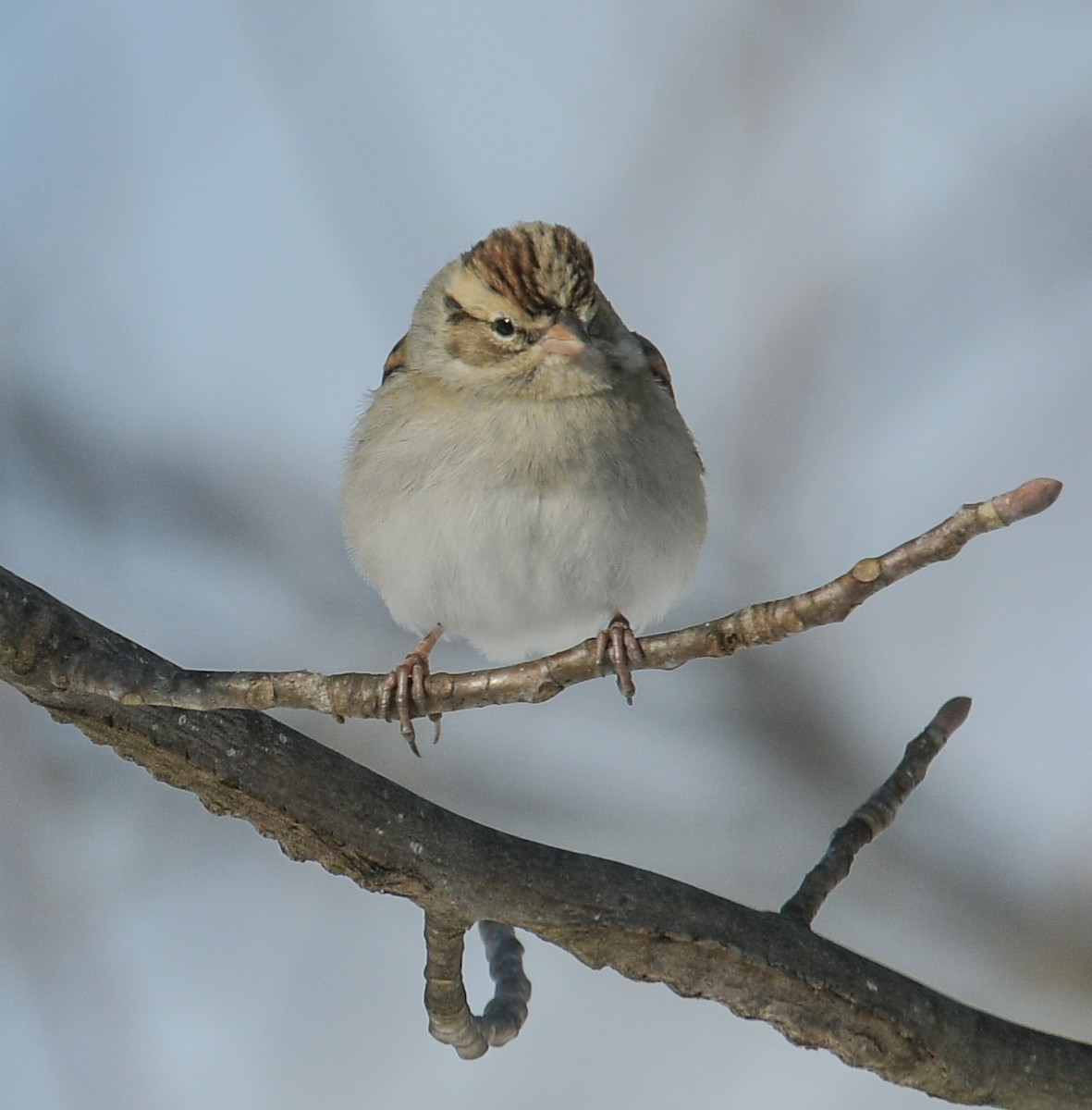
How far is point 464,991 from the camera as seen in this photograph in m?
2.71

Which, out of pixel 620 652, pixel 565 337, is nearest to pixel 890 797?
pixel 620 652

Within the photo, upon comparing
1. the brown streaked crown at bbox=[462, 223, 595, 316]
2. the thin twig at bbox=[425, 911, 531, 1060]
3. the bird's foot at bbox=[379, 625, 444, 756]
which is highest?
the brown streaked crown at bbox=[462, 223, 595, 316]

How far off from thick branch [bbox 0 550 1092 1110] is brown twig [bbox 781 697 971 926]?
209 mm

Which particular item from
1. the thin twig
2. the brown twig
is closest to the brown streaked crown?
the brown twig

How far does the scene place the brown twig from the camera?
2775 millimetres

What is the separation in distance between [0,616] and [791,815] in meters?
3.42

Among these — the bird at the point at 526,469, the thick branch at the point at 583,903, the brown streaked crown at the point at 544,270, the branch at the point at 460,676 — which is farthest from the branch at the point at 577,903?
the brown streaked crown at the point at 544,270

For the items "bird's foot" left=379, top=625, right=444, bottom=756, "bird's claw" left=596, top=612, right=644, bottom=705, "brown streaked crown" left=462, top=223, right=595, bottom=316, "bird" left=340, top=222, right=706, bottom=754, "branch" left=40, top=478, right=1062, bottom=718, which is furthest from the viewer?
"brown streaked crown" left=462, top=223, right=595, bottom=316

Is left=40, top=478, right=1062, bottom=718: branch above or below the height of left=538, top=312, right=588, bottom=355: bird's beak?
below

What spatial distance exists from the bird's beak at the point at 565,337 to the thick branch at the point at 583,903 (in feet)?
4.49

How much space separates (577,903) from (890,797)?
74cm

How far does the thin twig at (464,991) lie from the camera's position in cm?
262

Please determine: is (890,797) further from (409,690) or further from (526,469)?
(526,469)

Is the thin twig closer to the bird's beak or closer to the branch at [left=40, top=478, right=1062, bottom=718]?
the branch at [left=40, top=478, right=1062, bottom=718]
